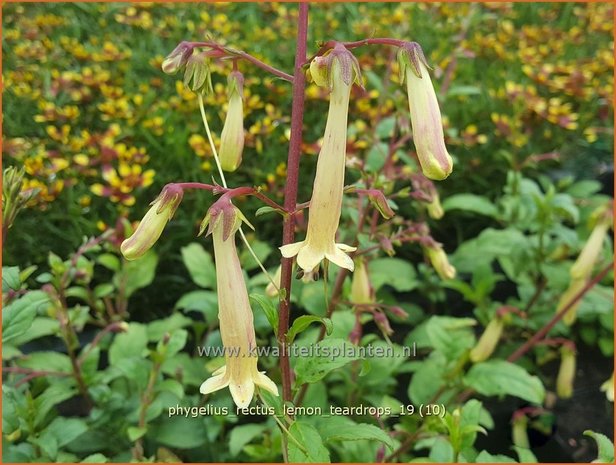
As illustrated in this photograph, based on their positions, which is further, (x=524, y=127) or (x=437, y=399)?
(x=524, y=127)

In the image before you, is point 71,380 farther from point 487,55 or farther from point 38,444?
point 487,55

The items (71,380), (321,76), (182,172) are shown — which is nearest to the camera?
(321,76)

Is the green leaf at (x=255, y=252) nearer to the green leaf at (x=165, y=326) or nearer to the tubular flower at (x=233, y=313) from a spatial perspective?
the green leaf at (x=165, y=326)

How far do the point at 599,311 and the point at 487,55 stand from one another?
1.95 meters

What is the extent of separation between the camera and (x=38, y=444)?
1.31 m

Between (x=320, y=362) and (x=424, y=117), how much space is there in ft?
1.36

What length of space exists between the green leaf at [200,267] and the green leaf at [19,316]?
0.57 meters

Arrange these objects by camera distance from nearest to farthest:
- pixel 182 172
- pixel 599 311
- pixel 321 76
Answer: pixel 321 76, pixel 599 311, pixel 182 172

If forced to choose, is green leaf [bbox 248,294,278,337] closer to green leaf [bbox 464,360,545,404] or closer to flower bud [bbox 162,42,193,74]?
flower bud [bbox 162,42,193,74]

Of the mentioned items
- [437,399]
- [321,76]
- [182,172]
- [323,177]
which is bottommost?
[437,399]

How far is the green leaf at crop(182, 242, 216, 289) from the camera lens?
5.77 feet

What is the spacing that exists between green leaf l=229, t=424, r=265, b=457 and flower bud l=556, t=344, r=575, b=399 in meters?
0.90

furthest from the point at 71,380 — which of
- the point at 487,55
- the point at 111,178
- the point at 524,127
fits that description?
the point at 487,55

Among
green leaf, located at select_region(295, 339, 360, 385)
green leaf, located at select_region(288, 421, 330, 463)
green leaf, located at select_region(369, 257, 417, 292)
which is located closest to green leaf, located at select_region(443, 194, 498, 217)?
green leaf, located at select_region(369, 257, 417, 292)
